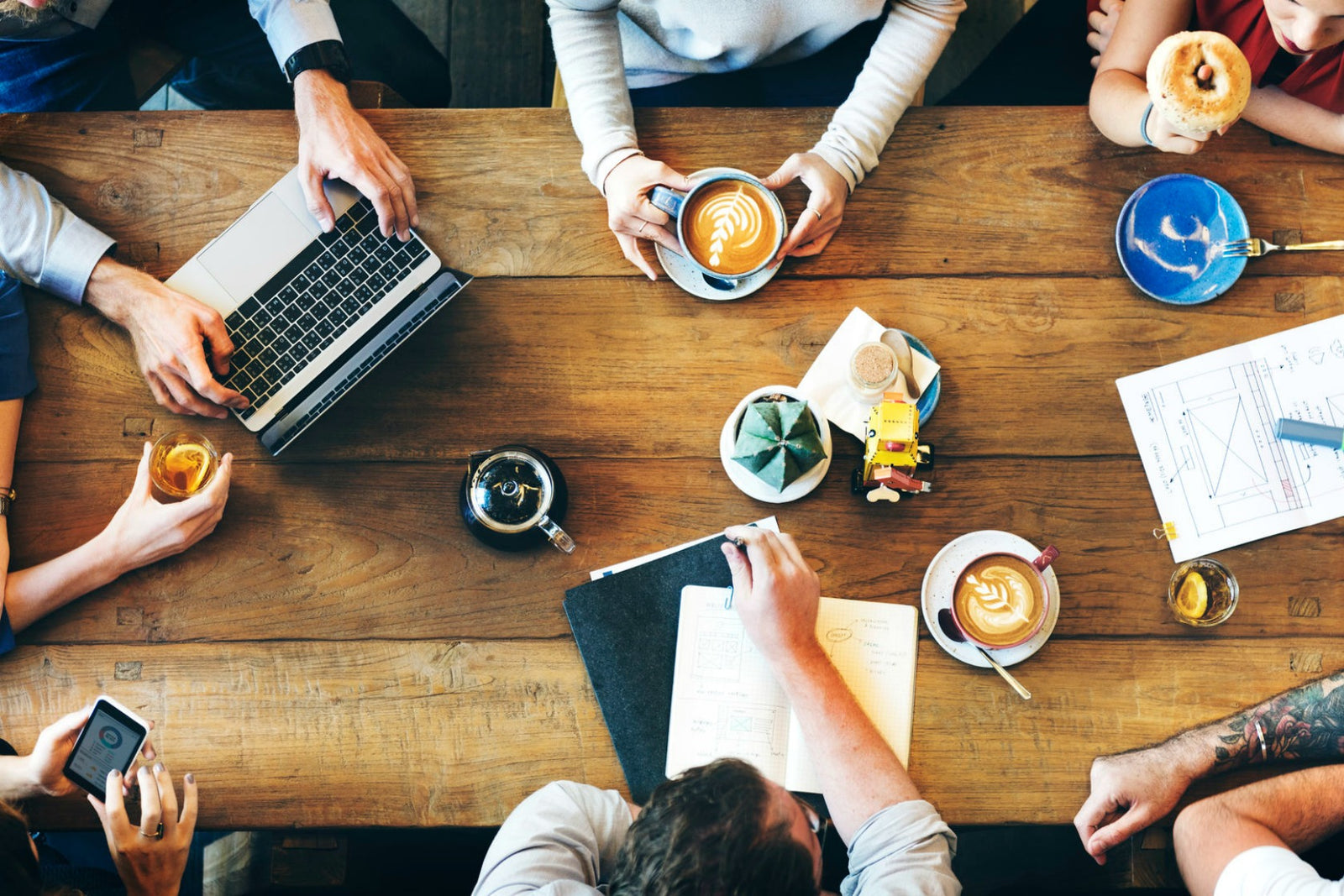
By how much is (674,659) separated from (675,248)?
0.66 m

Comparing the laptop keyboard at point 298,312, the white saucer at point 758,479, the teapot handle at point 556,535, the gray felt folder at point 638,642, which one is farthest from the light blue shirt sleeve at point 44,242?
the white saucer at point 758,479

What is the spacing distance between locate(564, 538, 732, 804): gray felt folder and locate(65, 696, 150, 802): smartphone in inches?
26.0

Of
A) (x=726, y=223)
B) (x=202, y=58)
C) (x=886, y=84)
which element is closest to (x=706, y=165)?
(x=726, y=223)

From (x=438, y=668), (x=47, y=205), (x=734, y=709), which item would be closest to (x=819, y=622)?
(x=734, y=709)

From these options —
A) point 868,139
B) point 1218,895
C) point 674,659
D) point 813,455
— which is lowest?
point 1218,895

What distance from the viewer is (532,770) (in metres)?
1.38

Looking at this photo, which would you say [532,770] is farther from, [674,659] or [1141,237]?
[1141,237]

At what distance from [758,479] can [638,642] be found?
317 mm

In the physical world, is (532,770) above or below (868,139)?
below

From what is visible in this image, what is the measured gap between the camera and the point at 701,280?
1.47 m

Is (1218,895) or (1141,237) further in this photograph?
(1141,237)

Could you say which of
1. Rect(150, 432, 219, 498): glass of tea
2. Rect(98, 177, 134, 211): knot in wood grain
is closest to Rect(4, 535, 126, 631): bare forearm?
Rect(150, 432, 219, 498): glass of tea

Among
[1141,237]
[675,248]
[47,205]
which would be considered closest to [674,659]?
[675,248]

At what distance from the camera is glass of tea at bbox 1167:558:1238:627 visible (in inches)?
54.9
